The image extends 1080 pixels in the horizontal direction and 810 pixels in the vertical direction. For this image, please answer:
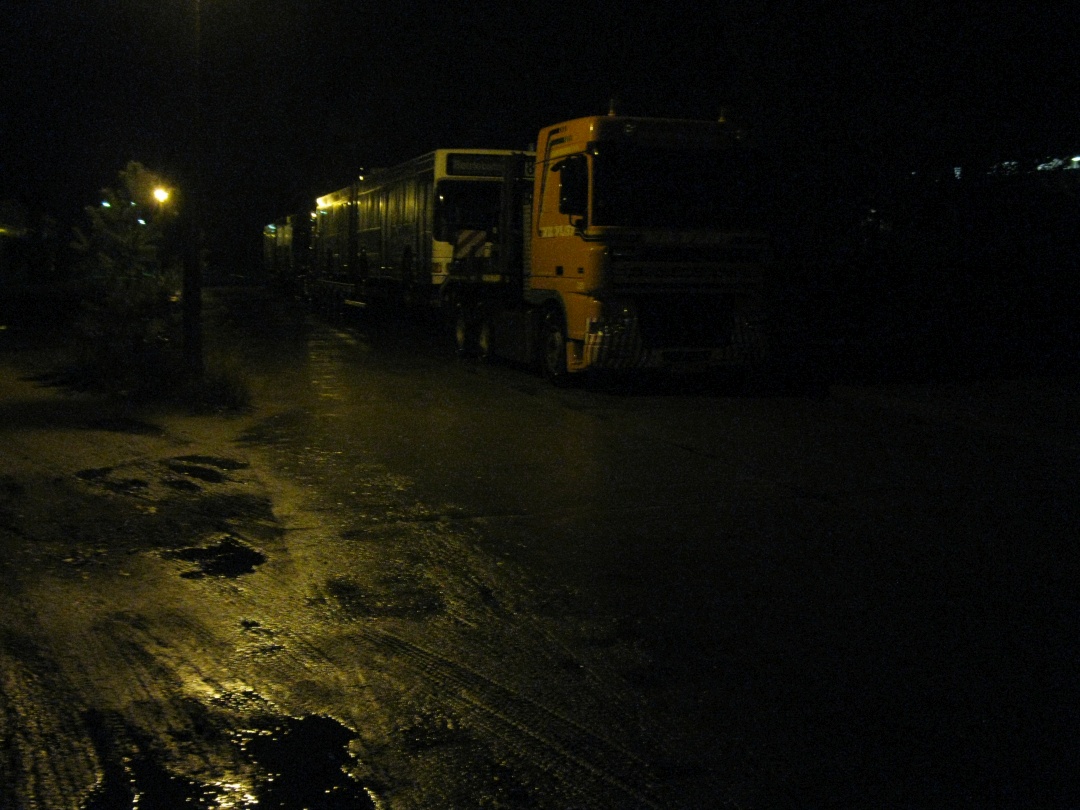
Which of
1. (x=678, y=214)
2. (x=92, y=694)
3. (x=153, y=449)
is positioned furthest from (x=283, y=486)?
(x=678, y=214)

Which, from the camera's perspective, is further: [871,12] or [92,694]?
[871,12]

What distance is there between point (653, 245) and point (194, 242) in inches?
237

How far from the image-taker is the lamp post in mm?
15867

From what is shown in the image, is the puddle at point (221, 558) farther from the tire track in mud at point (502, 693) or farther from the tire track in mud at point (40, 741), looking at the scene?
the tire track in mud at point (40, 741)

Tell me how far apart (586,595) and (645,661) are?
117 cm

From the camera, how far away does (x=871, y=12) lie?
18359 millimetres

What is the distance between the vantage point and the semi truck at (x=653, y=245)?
620 inches

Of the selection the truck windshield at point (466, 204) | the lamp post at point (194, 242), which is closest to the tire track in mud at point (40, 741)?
the lamp post at point (194, 242)

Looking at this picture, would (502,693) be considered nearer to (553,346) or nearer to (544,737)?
(544,737)

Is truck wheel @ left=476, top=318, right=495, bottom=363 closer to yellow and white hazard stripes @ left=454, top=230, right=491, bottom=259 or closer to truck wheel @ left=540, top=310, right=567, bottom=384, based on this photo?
yellow and white hazard stripes @ left=454, top=230, right=491, bottom=259

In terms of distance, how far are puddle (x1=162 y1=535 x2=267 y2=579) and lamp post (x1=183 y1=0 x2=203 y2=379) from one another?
803 cm

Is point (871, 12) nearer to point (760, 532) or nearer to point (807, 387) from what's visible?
point (807, 387)

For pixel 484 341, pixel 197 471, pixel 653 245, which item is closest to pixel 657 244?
pixel 653 245

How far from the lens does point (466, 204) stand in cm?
2384
